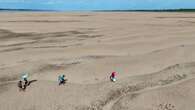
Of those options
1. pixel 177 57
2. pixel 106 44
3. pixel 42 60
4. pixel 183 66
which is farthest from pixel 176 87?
pixel 106 44

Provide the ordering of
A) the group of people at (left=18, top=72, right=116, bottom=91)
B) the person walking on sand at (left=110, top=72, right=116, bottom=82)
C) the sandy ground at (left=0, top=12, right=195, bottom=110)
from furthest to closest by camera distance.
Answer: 1. the person walking on sand at (left=110, top=72, right=116, bottom=82)
2. the group of people at (left=18, top=72, right=116, bottom=91)
3. the sandy ground at (left=0, top=12, right=195, bottom=110)

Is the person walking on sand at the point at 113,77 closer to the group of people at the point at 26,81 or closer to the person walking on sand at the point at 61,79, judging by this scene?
the group of people at the point at 26,81

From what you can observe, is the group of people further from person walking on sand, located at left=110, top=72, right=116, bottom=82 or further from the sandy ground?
the sandy ground

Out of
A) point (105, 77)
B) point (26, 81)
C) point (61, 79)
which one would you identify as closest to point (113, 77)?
point (105, 77)

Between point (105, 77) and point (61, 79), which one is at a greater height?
point (105, 77)

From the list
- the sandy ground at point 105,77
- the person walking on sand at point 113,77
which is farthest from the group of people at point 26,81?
the sandy ground at point 105,77

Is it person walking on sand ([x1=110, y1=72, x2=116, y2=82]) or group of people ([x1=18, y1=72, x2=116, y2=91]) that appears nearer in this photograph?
group of people ([x1=18, y1=72, x2=116, y2=91])

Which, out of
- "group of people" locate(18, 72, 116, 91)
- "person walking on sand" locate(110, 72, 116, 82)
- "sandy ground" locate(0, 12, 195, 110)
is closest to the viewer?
"sandy ground" locate(0, 12, 195, 110)

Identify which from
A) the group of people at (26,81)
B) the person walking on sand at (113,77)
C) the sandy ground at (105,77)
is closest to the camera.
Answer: the sandy ground at (105,77)

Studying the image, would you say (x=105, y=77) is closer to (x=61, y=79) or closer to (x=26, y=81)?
(x=61, y=79)

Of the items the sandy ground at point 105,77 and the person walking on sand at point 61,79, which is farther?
the person walking on sand at point 61,79

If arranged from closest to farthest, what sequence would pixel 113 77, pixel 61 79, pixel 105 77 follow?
1. pixel 61 79
2. pixel 113 77
3. pixel 105 77

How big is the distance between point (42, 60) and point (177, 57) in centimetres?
592

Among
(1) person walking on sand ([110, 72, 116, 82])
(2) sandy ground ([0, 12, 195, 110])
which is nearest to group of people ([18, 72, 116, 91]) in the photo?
(1) person walking on sand ([110, 72, 116, 82])
